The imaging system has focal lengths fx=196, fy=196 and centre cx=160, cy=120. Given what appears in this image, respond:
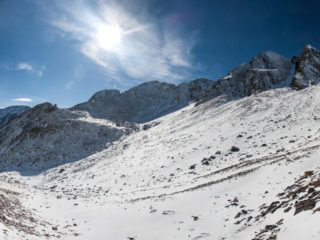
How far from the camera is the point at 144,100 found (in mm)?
144750

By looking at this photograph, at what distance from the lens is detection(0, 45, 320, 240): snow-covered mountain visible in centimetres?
1234

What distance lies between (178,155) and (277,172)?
22.9 meters

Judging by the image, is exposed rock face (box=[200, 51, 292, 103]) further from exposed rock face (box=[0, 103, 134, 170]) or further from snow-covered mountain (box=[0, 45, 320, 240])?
exposed rock face (box=[0, 103, 134, 170])

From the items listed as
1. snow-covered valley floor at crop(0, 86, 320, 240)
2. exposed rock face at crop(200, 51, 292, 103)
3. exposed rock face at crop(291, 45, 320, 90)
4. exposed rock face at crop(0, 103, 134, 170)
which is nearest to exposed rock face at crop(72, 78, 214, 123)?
exposed rock face at crop(0, 103, 134, 170)

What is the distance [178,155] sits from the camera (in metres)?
38.9

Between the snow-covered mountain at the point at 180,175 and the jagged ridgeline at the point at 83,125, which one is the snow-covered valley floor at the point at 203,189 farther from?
the jagged ridgeline at the point at 83,125

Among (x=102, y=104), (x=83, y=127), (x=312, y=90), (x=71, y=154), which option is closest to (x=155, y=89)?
(x=102, y=104)

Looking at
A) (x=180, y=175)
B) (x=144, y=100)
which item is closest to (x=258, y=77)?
(x=180, y=175)

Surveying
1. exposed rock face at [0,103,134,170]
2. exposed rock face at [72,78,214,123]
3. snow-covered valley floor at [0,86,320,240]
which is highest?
exposed rock face at [72,78,214,123]

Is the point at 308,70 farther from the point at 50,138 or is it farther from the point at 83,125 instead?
the point at 50,138

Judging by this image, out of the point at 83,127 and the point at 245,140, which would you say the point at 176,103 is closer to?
the point at 83,127

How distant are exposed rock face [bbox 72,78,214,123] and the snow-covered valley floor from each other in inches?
2942

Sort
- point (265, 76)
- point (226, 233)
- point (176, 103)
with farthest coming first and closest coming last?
point (176, 103)
point (265, 76)
point (226, 233)

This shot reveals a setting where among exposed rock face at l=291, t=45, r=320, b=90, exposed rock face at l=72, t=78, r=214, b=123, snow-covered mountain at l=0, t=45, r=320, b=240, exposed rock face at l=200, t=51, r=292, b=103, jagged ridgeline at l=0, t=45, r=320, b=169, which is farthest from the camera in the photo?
exposed rock face at l=72, t=78, r=214, b=123
